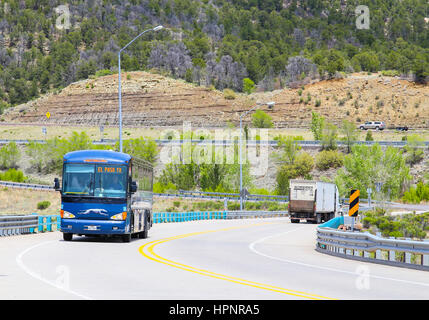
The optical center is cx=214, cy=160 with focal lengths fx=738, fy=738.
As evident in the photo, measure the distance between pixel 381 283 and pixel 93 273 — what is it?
5591mm

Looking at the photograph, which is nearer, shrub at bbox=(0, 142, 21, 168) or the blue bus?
the blue bus

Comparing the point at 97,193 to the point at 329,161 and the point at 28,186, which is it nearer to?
the point at 28,186

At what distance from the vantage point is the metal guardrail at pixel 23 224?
28.4 metres

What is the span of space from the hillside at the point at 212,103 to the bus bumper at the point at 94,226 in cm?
12597

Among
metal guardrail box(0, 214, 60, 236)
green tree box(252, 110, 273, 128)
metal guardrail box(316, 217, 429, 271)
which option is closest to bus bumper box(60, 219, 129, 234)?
metal guardrail box(0, 214, 60, 236)

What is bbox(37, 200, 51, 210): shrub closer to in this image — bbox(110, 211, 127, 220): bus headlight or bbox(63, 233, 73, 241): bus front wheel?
bbox(63, 233, 73, 241): bus front wheel

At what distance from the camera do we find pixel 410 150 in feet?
348

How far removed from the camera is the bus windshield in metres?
24.5

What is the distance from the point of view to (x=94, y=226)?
80.0 feet

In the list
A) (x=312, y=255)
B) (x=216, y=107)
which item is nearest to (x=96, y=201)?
(x=312, y=255)
